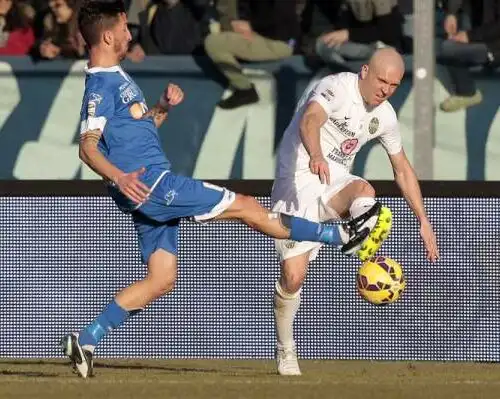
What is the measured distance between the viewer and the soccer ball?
1038cm

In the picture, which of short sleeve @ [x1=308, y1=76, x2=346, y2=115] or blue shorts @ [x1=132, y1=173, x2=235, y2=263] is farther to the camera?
short sleeve @ [x1=308, y1=76, x2=346, y2=115]

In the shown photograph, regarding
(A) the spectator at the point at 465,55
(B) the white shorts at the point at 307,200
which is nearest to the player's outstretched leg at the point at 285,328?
(B) the white shorts at the point at 307,200

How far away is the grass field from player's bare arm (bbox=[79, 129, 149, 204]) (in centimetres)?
107

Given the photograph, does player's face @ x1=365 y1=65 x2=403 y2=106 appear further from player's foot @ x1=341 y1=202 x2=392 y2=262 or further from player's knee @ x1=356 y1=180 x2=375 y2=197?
player's foot @ x1=341 y1=202 x2=392 y2=262

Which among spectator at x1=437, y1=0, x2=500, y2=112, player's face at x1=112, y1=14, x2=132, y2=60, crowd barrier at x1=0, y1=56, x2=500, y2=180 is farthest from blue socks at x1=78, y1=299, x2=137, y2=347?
spectator at x1=437, y1=0, x2=500, y2=112

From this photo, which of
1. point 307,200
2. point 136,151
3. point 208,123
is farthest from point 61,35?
point 136,151

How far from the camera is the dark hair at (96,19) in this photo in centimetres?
999

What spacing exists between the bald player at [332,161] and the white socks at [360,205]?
25 millimetres

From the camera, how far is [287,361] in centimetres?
1089

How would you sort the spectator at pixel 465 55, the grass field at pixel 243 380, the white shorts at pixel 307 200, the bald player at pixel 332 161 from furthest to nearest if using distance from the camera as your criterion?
1. the spectator at pixel 465 55
2. the white shorts at pixel 307 200
3. the bald player at pixel 332 161
4. the grass field at pixel 243 380

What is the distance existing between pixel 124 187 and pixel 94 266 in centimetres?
316

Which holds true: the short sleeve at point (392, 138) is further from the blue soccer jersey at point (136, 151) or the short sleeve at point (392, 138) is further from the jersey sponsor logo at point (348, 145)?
the blue soccer jersey at point (136, 151)

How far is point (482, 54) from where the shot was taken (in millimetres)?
14883

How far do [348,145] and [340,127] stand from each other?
131 millimetres
